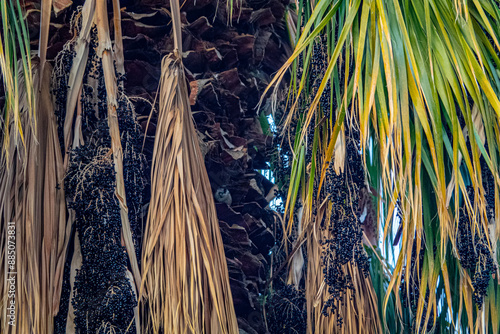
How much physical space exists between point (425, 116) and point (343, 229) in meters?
0.50

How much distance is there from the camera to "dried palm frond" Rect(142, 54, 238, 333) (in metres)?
1.79

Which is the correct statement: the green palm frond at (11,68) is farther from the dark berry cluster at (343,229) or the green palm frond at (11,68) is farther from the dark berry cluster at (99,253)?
the dark berry cluster at (343,229)

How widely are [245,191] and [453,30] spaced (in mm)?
932

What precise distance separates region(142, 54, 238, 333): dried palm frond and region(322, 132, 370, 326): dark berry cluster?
320mm

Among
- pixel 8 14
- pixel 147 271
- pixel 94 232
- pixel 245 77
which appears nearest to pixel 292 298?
pixel 147 271

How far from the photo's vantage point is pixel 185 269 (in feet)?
5.96

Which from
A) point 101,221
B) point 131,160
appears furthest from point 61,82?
point 101,221

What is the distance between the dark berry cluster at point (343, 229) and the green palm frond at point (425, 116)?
64 millimetres

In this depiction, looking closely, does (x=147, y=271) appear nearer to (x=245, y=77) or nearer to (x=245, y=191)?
(x=245, y=191)

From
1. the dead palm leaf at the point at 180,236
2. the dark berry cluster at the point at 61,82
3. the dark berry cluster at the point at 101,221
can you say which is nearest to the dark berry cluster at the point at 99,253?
the dark berry cluster at the point at 101,221

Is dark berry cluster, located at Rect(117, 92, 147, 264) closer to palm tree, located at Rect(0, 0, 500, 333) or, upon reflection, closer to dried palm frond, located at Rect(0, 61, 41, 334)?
palm tree, located at Rect(0, 0, 500, 333)

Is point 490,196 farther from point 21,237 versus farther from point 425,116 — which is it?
point 21,237

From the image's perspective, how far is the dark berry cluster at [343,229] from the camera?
1.81m

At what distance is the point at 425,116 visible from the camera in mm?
1438
